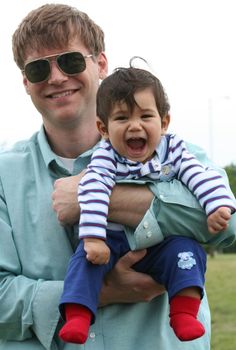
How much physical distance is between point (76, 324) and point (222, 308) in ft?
29.5

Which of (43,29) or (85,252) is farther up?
(43,29)

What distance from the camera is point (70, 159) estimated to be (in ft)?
13.4

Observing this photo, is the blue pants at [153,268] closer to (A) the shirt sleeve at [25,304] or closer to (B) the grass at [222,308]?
(A) the shirt sleeve at [25,304]

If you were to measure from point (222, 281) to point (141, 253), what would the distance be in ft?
41.3

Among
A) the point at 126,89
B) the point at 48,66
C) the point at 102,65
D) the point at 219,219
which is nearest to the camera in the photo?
the point at 219,219

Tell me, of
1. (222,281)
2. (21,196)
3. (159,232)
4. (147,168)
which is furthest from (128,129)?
(222,281)

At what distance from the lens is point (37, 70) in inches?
151

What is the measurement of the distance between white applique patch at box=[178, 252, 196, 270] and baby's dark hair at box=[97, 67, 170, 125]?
65cm

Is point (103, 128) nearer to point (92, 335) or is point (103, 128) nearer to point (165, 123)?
point (165, 123)

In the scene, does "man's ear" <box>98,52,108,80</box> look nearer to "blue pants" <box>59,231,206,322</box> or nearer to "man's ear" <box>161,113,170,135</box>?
"man's ear" <box>161,113,170,135</box>

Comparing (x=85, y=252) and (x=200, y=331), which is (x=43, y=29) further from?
(x=200, y=331)

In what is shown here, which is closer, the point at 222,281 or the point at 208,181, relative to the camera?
the point at 208,181

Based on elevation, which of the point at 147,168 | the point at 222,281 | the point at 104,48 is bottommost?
the point at 222,281

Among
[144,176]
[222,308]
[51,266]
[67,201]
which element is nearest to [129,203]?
[144,176]
